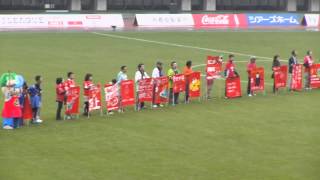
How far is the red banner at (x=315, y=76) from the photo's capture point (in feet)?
100

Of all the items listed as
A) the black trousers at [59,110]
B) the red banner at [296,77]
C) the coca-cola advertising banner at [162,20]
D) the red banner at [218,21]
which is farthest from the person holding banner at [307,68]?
the red banner at [218,21]

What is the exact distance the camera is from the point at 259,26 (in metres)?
67.2

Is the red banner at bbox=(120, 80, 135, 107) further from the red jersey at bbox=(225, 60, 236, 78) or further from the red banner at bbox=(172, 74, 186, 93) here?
the red jersey at bbox=(225, 60, 236, 78)

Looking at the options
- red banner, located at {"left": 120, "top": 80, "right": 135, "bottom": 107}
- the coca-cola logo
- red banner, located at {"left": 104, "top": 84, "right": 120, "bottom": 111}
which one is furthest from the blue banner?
red banner, located at {"left": 104, "top": 84, "right": 120, "bottom": 111}

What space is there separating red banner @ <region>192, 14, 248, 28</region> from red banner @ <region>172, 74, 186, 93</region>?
3889 cm

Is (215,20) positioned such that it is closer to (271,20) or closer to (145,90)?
(271,20)

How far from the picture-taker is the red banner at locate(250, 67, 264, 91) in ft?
93.7

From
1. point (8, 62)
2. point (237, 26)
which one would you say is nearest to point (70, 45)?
point (8, 62)

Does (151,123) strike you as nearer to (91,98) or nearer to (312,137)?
(91,98)

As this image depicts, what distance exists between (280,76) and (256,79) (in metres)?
1.43

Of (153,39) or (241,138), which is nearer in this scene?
(241,138)

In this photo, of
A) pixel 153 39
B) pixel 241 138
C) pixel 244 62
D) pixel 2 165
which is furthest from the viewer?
pixel 153 39

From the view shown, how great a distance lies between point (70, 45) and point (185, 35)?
12.6 meters

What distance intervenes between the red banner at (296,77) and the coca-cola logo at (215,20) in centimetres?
3564
